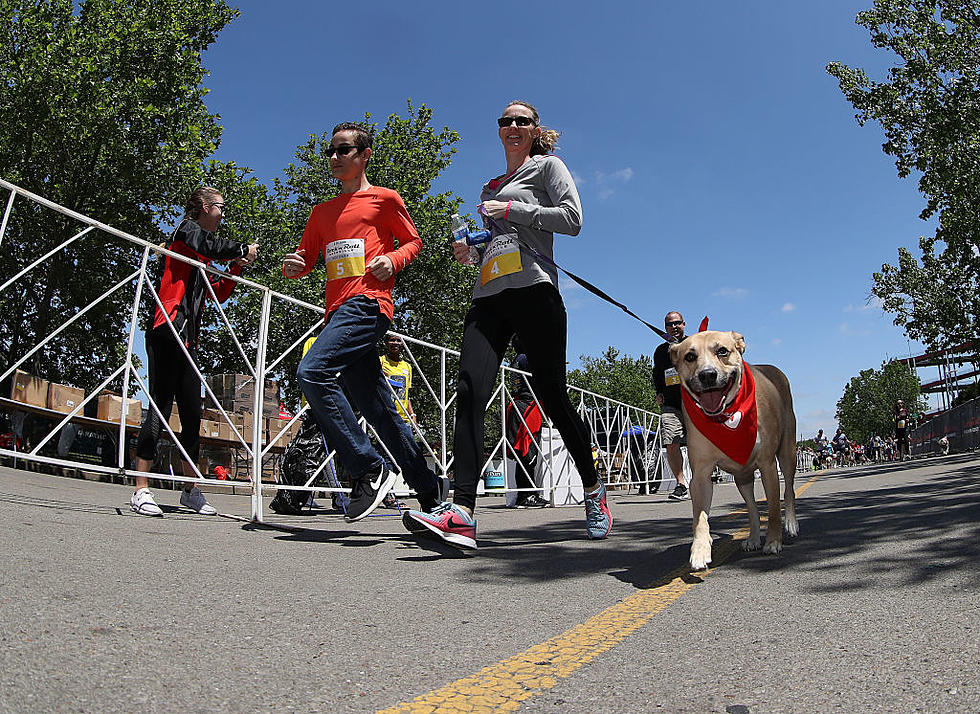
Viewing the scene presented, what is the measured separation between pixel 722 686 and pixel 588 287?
345 centimetres

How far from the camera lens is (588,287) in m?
4.97

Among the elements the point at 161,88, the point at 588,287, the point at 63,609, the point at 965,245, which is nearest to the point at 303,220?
the point at 161,88

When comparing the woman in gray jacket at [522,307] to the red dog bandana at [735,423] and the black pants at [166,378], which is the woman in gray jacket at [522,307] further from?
the black pants at [166,378]

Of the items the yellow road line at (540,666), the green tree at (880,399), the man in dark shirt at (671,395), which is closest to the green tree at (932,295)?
the man in dark shirt at (671,395)

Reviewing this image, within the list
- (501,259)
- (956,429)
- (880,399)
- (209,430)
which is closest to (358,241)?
(501,259)

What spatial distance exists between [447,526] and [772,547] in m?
1.73

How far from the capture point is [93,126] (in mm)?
21922

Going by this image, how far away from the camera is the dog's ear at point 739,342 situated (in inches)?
149

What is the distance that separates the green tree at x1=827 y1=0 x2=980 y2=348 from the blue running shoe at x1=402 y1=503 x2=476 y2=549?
2319 centimetres

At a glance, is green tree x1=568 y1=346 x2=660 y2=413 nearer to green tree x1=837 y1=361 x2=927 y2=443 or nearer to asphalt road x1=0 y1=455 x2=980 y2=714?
green tree x1=837 y1=361 x2=927 y2=443

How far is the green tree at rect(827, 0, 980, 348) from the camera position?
890 inches

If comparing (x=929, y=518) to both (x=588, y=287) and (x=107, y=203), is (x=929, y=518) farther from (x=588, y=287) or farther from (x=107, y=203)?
(x=107, y=203)

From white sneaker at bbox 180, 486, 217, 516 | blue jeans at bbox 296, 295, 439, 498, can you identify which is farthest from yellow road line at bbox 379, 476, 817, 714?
white sneaker at bbox 180, 486, 217, 516

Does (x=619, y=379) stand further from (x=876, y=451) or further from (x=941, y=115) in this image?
(x=941, y=115)
